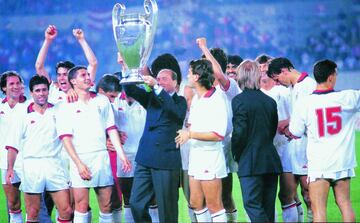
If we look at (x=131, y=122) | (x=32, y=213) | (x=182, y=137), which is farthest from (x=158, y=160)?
(x=32, y=213)

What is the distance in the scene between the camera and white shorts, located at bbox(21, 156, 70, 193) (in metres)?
7.27

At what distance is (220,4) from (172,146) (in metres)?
14.4

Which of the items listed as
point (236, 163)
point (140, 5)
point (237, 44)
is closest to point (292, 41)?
point (237, 44)

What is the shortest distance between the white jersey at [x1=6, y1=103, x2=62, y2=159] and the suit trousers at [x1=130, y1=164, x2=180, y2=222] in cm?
80

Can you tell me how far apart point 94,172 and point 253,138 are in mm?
1379

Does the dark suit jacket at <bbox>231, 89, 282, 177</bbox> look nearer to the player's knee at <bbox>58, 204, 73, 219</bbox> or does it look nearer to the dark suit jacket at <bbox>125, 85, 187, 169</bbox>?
the dark suit jacket at <bbox>125, 85, 187, 169</bbox>

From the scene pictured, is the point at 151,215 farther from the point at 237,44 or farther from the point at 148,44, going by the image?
the point at 237,44

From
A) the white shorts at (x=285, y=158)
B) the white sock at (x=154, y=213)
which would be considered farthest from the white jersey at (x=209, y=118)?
the white sock at (x=154, y=213)

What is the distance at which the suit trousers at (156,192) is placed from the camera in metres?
7.04

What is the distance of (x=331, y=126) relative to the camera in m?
6.60

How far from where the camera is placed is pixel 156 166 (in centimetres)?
704

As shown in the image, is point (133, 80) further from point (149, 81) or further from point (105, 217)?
point (105, 217)

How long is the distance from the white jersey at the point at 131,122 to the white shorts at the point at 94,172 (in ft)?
2.29

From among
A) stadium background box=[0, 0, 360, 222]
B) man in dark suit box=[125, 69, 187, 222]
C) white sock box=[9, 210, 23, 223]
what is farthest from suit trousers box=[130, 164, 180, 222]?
stadium background box=[0, 0, 360, 222]
